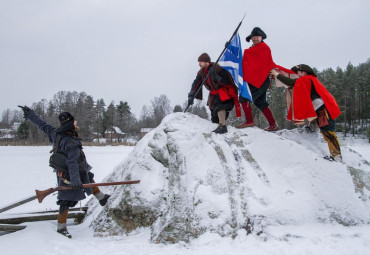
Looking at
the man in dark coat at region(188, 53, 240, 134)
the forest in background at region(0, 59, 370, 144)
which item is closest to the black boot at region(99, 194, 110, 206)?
the man in dark coat at region(188, 53, 240, 134)

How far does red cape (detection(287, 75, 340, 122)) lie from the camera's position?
4.34 meters

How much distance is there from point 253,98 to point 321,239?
2875mm

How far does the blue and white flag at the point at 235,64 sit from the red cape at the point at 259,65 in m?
0.16

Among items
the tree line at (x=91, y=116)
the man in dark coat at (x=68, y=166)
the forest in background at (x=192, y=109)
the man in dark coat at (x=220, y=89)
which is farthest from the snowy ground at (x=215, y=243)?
the tree line at (x=91, y=116)

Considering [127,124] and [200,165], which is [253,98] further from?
[127,124]

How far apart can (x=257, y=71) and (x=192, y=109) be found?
153ft

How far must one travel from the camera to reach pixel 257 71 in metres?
5.08

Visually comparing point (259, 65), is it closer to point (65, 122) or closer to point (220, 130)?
point (220, 130)

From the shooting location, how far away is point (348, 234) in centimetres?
324

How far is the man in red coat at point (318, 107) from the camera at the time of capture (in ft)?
14.2

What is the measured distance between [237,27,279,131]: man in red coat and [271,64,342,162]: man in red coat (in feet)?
2.21

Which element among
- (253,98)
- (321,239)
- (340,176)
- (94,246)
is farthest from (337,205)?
(94,246)

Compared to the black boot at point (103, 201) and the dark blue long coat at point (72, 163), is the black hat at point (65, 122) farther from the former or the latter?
the black boot at point (103, 201)

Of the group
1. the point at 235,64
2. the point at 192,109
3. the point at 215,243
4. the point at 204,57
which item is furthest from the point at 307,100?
the point at 192,109
